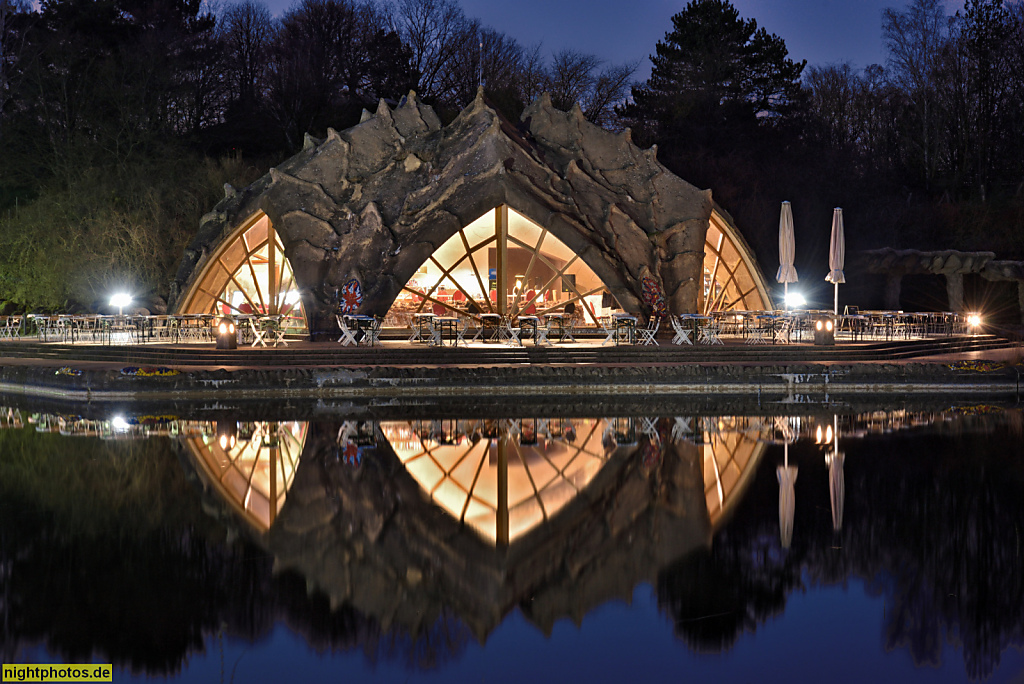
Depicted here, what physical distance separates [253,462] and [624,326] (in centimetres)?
1320

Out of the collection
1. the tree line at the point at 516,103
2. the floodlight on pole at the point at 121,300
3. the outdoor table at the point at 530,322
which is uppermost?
the tree line at the point at 516,103

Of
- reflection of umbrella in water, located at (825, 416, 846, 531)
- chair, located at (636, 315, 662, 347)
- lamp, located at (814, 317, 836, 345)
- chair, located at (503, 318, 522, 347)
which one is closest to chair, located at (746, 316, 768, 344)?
lamp, located at (814, 317, 836, 345)

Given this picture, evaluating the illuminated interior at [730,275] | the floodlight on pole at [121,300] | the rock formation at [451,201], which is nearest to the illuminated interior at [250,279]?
the rock formation at [451,201]

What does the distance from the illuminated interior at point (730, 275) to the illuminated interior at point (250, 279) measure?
1187 centimetres

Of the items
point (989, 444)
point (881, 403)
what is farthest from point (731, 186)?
point (989, 444)

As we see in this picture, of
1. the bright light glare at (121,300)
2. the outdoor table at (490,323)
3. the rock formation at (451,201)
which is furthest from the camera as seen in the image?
the bright light glare at (121,300)

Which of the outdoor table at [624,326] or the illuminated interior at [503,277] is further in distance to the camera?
the illuminated interior at [503,277]

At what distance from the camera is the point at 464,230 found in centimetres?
2456

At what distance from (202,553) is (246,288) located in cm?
2047

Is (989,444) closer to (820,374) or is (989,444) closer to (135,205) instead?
(820,374)

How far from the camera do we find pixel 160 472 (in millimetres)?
9820

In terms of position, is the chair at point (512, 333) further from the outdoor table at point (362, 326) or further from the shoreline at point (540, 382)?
the shoreline at point (540, 382)

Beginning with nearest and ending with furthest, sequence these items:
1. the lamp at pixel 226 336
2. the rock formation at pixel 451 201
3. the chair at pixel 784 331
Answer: the lamp at pixel 226 336 → the chair at pixel 784 331 → the rock formation at pixel 451 201

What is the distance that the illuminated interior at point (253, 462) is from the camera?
334 inches
